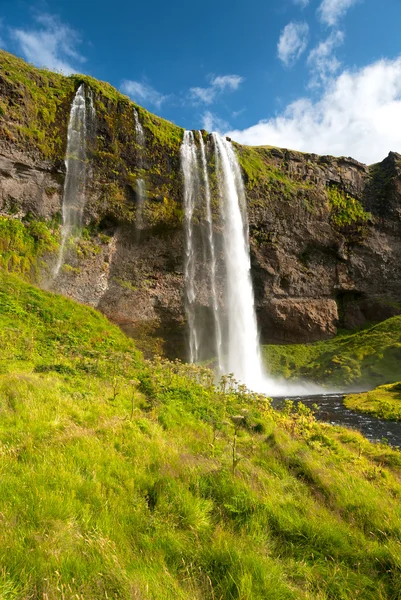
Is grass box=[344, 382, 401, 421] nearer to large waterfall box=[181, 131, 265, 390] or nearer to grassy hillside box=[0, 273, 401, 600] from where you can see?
grassy hillside box=[0, 273, 401, 600]

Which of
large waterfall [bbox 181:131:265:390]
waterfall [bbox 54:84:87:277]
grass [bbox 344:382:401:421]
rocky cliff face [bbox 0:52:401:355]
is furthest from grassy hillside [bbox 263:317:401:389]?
waterfall [bbox 54:84:87:277]

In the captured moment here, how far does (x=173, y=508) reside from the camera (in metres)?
4.13

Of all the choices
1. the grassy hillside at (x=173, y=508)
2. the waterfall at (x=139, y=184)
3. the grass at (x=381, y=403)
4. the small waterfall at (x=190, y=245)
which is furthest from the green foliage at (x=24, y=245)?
the grass at (x=381, y=403)

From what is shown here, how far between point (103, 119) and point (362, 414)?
110 feet

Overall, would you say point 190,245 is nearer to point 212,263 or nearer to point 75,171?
point 212,263

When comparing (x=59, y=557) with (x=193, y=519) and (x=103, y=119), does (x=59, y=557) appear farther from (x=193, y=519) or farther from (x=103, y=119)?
(x=103, y=119)

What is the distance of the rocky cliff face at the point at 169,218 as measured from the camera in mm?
29500

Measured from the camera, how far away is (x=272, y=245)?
41719 mm

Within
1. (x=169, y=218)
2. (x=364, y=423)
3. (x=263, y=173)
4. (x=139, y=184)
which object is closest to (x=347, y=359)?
(x=364, y=423)

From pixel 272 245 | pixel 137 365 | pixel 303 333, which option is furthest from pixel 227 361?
pixel 137 365

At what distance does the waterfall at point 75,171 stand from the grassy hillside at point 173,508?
25.0 m

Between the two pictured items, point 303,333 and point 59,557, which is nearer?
point 59,557

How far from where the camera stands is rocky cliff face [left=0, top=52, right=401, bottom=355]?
29.5 m

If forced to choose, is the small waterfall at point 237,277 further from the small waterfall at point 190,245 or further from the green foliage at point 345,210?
the green foliage at point 345,210
